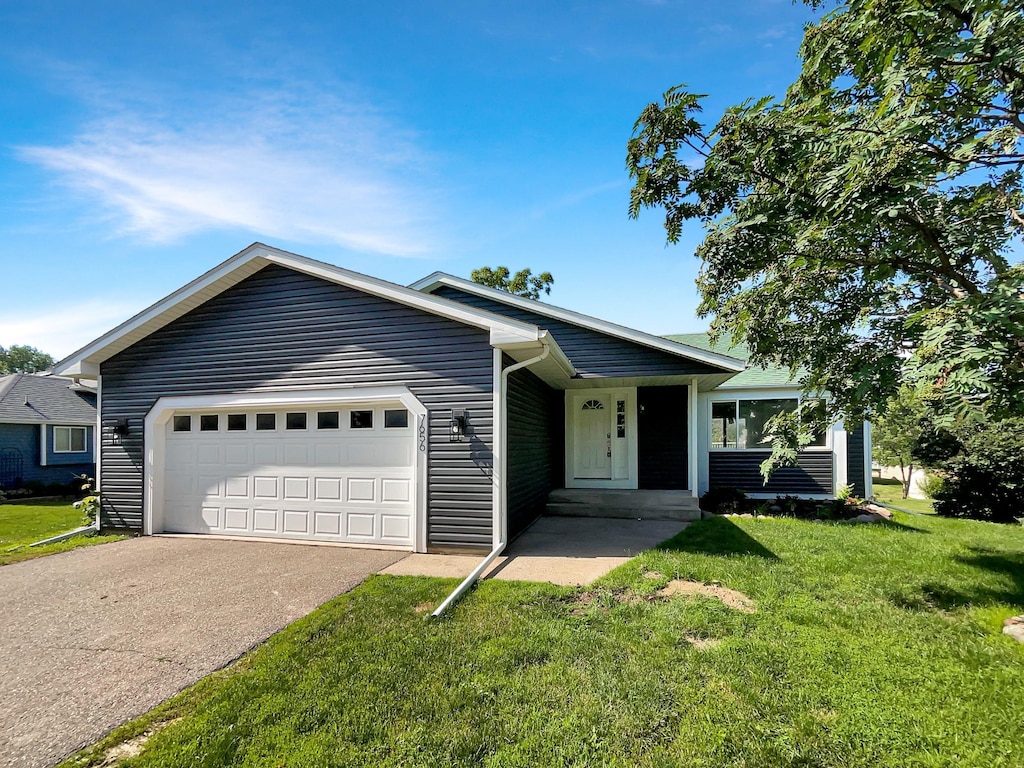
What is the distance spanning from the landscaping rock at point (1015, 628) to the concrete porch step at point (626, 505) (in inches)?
194

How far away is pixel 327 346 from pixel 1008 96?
25.4ft

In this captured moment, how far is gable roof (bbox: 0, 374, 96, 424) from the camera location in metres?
15.1

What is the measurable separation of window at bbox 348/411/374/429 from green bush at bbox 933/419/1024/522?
12.6 meters

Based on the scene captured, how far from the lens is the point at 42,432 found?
15695mm

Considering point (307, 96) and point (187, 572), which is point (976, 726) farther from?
point (307, 96)

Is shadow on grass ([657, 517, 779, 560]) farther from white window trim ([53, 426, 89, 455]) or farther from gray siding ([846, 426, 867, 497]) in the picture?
white window trim ([53, 426, 89, 455])

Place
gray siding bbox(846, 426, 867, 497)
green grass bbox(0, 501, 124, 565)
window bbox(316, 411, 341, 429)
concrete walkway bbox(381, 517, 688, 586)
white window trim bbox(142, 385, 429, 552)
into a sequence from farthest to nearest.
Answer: gray siding bbox(846, 426, 867, 497)
window bbox(316, 411, 341, 429)
green grass bbox(0, 501, 124, 565)
white window trim bbox(142, 385, 429, 552)
concrete walkway bbox(381, 517, 688, 586)

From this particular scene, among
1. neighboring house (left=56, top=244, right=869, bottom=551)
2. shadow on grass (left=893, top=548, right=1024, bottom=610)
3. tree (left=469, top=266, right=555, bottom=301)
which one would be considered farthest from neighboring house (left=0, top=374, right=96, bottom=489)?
shadow on grass (left=893, top=548, right=1024, bottom=610)

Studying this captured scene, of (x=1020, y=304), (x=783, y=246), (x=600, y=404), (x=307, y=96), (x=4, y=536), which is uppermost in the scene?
(x=307, y=96)

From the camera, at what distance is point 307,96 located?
7.17 meters

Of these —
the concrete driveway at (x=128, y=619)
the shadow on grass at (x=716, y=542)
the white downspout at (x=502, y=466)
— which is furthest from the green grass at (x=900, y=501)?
the concrete driveway at (x=128, y=619)

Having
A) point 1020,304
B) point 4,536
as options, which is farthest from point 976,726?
point 4,536

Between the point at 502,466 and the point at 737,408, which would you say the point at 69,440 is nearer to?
the point at 502,466

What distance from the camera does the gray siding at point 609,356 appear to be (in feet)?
30.0
